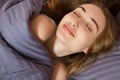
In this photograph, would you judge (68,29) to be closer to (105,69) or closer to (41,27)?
(41,27)

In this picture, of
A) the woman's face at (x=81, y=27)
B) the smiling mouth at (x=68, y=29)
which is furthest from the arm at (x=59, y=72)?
the smiling mouth at (x=68, y=29)

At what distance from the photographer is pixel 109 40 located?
1269 mm

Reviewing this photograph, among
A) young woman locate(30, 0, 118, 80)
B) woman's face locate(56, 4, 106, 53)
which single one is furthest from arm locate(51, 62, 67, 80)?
woman's face locate(56, 4, 106, 53)

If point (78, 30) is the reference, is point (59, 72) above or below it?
below

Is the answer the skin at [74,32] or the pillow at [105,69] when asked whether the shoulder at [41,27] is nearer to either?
the skin at [74,32]

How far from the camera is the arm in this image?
1253mm

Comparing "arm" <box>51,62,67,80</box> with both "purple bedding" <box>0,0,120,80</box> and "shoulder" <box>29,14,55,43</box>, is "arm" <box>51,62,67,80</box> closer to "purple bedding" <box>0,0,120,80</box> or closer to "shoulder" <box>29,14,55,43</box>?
"purple bedding" <box>0,0,120,80</box>

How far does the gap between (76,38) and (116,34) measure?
0.24 meters

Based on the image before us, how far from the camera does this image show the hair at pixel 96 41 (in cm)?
124

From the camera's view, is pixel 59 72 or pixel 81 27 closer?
pixel 81 27

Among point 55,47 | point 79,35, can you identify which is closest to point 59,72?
point 55,47

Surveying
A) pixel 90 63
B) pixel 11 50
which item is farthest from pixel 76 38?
pixel 11 50

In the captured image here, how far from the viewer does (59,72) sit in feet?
4.15

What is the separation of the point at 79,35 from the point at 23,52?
0.25m
